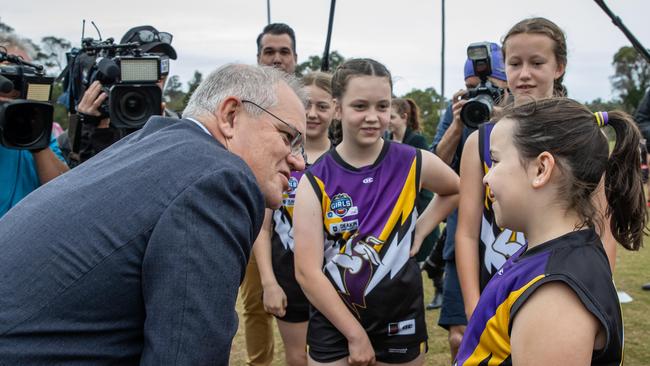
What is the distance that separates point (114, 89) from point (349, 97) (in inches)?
48.3

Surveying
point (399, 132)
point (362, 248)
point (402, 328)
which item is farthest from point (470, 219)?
point (399, 132)

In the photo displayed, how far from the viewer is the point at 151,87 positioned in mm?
3395

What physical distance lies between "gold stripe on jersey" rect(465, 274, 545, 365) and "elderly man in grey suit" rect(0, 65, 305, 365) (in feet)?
2.35

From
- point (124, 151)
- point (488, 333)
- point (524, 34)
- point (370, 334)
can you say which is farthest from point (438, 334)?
point (124, 151)

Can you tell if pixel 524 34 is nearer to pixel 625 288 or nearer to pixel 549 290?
pixel 549 290

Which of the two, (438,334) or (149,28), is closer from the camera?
(149,28)

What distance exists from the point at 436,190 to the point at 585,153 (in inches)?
54.6

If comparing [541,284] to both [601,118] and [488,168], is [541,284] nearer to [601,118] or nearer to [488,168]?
[601,118]

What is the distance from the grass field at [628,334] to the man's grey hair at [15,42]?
99.0 inches

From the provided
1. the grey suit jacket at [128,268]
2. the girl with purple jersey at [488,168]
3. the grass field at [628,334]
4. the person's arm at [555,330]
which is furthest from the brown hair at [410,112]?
the grey suit jacket at [128,268]

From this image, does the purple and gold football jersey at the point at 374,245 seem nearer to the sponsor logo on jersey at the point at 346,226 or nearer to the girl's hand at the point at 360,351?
the sponsor logo on jersey at the point at 346,226

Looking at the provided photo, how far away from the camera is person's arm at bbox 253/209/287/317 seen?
11.2 feet

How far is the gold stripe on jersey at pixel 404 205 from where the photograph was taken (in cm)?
289

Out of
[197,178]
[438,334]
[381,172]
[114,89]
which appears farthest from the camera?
[438,334]
